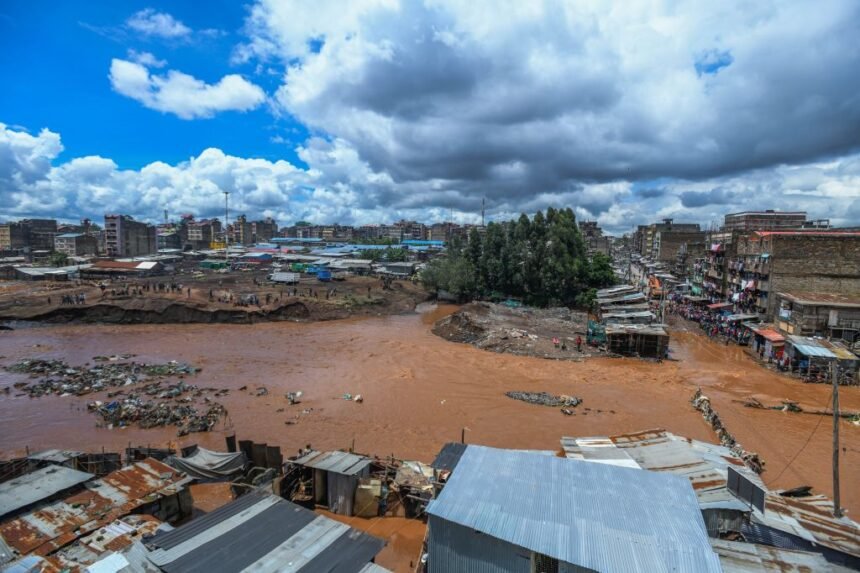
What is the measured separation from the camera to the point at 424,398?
2230 cm

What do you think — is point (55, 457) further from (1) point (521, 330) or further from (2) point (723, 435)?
(1) point (521, 330)

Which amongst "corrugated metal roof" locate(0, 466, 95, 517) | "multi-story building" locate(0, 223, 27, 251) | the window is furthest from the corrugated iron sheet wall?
Result: "multi-story building" locate(0, 223, 27, 251)

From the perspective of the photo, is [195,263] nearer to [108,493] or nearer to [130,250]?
[130,250]

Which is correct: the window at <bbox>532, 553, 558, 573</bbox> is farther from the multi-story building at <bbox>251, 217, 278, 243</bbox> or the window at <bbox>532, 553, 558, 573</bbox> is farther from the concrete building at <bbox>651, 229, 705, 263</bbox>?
the multi-story building at <bbox>251, 217, 278, 243</bbox>

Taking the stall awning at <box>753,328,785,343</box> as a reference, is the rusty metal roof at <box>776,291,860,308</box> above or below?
above

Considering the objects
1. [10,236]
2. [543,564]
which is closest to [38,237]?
[10,236]

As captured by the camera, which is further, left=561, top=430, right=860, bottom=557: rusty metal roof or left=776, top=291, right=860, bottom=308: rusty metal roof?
left=776, top=291, right=860, bottom=308: rusty metal roof

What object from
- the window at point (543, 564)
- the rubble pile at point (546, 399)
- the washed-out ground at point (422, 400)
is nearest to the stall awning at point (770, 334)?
the washed-out ground at point (422, 400)

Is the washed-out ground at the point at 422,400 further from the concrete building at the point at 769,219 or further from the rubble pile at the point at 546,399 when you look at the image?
the concrete building at the point at 769,219

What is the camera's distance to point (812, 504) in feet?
35.6

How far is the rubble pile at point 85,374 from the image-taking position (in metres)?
22.5

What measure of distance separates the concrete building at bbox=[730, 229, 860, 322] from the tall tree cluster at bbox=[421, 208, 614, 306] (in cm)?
1860

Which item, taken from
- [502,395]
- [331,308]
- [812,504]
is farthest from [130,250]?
[812,504]

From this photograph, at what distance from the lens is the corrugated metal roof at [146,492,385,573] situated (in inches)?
296
